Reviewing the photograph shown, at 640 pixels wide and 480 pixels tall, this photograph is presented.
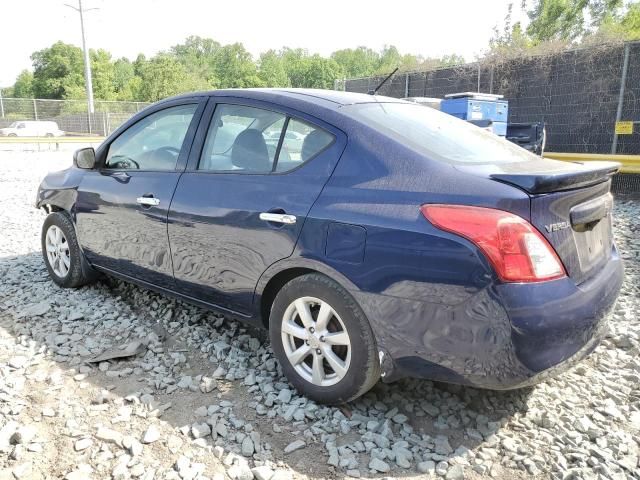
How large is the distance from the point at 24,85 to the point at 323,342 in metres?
94.0

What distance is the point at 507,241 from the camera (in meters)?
2.18

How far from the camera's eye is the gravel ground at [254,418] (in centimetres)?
240

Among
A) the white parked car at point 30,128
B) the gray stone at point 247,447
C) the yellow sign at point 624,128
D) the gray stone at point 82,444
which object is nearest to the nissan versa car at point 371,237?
the gray stone at point 247,447

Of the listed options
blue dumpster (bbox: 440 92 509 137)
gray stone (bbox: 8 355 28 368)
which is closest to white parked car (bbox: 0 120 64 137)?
blue dumpster (bbox: 440 92 509 137)

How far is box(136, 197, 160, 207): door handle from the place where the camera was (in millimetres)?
3541

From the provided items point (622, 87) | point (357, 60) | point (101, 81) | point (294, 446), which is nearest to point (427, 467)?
point (294, 446)

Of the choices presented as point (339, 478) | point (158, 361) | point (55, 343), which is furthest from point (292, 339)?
point (55, 343)

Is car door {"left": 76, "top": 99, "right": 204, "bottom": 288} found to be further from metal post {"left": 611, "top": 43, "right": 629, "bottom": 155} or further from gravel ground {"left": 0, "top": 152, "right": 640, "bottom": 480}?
metal post {"left": 611, "top": 43, "right": 629, "bottom": 155}

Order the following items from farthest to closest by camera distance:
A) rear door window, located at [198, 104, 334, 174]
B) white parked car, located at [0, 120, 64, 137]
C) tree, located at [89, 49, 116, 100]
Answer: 1. tree, located at [89, 49, 116, 100]
2. white parked car, located at [0, 120, 64, 137]
3. rear door window, located at [198, 104, 334, 174]

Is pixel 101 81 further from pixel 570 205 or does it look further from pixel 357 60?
pixel 570 205

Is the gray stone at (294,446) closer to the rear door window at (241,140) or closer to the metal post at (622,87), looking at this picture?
the rear door window at (241,140)

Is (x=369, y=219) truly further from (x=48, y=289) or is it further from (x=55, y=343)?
(x=48, y=289)

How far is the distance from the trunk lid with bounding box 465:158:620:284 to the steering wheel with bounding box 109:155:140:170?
2.59 m

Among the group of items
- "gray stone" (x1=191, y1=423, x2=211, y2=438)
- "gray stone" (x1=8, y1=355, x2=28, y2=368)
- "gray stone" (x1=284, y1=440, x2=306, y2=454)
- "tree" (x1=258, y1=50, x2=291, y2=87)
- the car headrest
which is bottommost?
"gray stone" (x1=284, y1=440, x2=306, y2=454)
